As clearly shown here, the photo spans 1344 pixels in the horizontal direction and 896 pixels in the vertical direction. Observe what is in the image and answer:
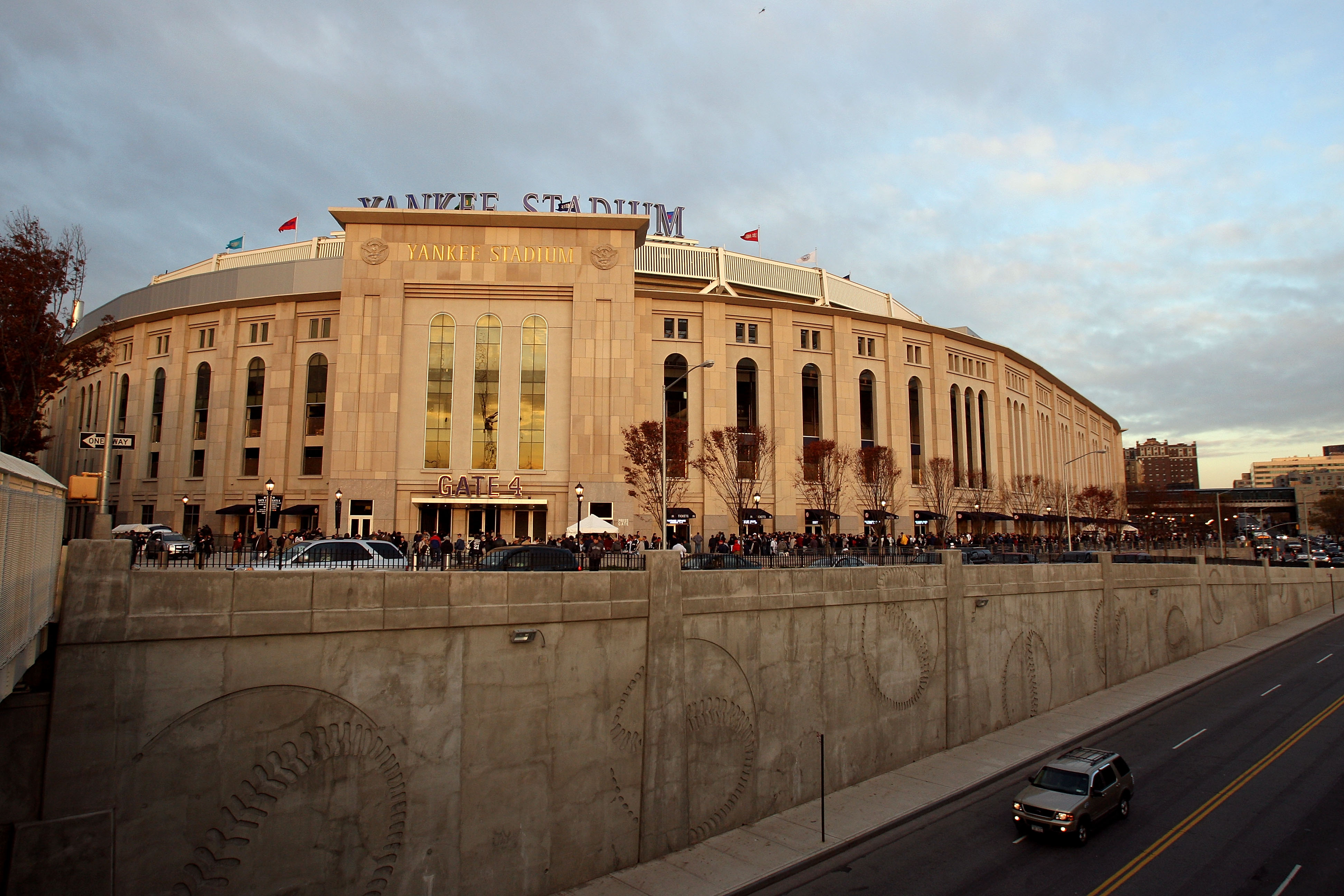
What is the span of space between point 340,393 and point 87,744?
1774 inches

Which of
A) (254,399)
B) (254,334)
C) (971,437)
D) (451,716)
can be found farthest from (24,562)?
(971,437)

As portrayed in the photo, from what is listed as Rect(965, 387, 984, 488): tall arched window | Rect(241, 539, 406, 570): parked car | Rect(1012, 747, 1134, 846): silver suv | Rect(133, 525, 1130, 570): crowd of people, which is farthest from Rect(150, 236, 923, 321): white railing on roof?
Rect(1012, 747, 1134, 846): silver suv

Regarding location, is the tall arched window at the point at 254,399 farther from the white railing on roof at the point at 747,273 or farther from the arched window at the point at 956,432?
the arched window at the point at 956,432

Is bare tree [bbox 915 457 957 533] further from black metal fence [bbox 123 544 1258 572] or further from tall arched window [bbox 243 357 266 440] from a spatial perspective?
tall arched window [bbox 243 357 266 440]

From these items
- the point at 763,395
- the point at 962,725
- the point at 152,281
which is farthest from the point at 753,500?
the point at 152,281

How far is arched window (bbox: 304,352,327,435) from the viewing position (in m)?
59.6

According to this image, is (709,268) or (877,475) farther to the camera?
(709,268)

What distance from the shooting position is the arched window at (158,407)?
63875mm

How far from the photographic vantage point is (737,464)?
189 feet

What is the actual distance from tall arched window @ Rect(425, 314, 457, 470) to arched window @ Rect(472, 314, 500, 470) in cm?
170

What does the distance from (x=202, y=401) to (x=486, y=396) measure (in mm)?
27137

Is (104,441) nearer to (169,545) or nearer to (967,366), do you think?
(169,545)

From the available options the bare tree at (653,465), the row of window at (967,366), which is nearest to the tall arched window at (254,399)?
the bare tree at (653,465)

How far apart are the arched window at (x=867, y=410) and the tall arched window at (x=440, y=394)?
3498 centimetres
